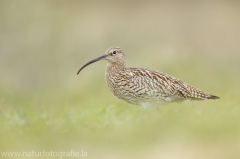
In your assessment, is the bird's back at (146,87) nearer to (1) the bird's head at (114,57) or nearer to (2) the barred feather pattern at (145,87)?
(2) the barred feather pattern at (145,87)

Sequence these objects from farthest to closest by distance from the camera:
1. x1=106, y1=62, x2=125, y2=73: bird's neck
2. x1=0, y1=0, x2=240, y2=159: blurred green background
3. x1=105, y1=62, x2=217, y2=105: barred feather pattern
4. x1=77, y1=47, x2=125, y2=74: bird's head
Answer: x1=77, y1=47, x2=125, y2=74: bird's head → x1=106, y1=62, x2=125, y2=73: bird's neck → x1=105, y1=62, x2=217, y2=105: barred feather pattern → x1=0, y1=0, x2=240, y2=159: blurred green background

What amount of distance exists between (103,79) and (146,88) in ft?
17.6

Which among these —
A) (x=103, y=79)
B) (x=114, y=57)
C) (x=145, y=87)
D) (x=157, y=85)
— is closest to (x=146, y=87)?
(x=145, y=87)

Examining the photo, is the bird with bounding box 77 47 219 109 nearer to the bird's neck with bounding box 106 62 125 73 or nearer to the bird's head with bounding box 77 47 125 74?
the bird's neck with bounding box 106 62 125 73

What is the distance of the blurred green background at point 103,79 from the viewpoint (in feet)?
14.9

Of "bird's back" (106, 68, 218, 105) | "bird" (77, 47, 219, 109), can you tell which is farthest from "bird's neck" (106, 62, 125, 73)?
"bird's back" (106, 68, 218, 105)

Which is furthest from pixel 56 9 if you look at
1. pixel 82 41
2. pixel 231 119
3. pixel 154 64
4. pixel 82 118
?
pixel 231 119

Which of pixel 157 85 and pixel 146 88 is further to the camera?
pixel 157 85

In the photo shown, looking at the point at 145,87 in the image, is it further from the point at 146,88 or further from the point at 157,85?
the point at 157,85

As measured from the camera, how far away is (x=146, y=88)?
7906 mm

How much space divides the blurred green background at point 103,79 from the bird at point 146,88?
28 centimetres

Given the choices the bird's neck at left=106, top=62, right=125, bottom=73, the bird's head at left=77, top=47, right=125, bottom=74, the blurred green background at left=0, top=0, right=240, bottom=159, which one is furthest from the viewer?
the bird's head at left=77, top=47, right=125, bottom=74

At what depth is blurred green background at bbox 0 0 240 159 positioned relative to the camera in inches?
179

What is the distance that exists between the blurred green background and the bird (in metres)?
0.28
